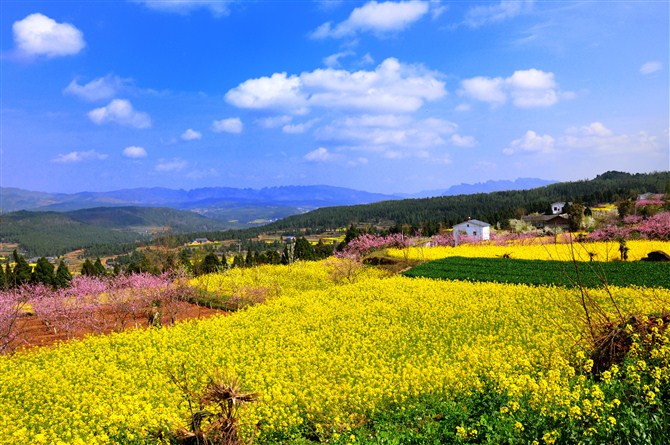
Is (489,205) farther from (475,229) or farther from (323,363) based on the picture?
(323,363)

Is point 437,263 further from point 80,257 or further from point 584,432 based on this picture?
point 80,257

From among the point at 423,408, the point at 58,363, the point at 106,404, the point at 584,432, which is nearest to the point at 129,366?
the point at 58,363

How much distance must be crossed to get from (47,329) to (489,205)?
117m

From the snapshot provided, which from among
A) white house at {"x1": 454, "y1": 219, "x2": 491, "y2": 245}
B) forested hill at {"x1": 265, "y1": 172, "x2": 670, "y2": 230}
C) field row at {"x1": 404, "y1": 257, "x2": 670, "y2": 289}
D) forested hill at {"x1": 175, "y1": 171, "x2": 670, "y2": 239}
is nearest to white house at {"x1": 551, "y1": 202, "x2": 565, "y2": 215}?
forested hill at {"x1": 265, "y1": 172, "x2": 670, "y2": 230}

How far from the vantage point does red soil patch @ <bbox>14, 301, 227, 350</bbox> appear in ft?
60.6

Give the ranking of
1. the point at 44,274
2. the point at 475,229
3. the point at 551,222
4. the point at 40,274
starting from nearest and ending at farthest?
the point at 40,274 → the point at 44,274 → the point at 475,229 → the point at 551,222

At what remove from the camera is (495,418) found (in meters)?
6.91

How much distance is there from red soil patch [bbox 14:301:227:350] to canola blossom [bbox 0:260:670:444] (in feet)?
9.06

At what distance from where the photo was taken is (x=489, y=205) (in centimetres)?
12219

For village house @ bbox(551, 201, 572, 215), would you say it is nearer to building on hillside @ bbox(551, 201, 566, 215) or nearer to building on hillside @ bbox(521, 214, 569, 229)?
building on hillside @ bbox(551, 201, 566, 215)

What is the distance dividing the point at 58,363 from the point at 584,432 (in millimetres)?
15067

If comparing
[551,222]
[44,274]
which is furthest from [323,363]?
[551,222]

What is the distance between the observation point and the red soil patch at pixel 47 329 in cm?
1847

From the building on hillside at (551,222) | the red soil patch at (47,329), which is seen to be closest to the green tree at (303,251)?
the red soil patch at (47,329)
